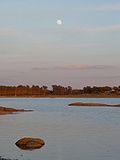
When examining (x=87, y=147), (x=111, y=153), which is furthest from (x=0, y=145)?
(x=111, y=153)

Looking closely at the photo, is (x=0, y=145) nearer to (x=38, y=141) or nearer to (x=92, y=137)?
(x=38, y=141)

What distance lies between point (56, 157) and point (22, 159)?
244 cm

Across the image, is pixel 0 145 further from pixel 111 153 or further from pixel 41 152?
pixel 111 153

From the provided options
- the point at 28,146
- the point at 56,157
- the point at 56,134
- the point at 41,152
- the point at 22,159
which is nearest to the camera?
the point at 22,159

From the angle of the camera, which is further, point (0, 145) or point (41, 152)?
point (0, 145)

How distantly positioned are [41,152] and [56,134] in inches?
425

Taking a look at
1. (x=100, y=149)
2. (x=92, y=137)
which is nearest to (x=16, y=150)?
(x=100, y=149)

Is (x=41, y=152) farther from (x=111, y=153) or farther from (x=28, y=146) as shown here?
(x=111, y=153)

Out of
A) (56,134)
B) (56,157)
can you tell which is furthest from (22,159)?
(56,134)

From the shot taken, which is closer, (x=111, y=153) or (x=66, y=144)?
(x=111, y=153)

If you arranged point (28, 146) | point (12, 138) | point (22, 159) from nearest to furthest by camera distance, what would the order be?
point (22, 159)
point (28, 146)
point (12, 138)

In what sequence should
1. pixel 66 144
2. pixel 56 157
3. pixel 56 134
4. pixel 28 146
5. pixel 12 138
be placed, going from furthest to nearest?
pixel 56 134 < pixel 12 138 < pixel 66 144 < pixel 28 146 < pixel 56 157

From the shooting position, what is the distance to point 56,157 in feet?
80.3

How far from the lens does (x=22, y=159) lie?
22969mm
